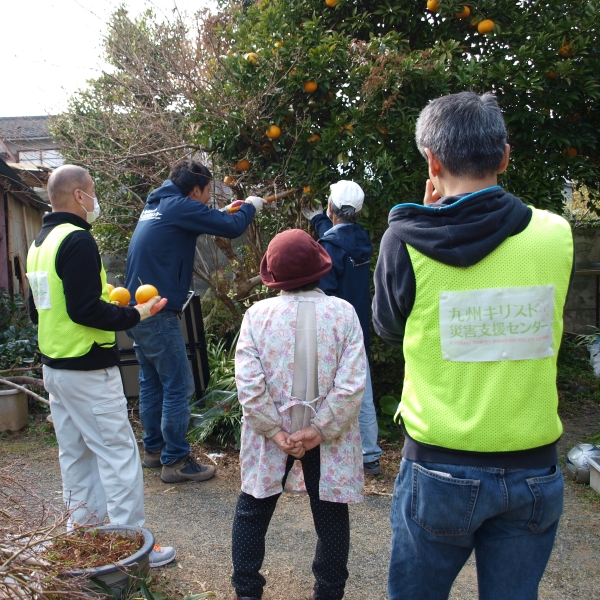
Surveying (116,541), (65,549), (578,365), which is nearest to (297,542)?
(116,541)

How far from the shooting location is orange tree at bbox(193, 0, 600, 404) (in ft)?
15.2

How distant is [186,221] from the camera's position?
4.16 m

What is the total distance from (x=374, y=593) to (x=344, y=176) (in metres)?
3.02

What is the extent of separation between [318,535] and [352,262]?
1.98m

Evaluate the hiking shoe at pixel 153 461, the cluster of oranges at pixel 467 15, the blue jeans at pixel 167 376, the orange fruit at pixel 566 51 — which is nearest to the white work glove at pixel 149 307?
the blue jeans at pixel 167 376

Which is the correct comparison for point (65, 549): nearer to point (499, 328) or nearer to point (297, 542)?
point (297, 542)

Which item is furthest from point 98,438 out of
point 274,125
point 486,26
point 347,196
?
point 486,26

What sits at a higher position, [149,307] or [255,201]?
[255,201]

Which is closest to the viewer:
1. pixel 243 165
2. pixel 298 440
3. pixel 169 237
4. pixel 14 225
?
pixel 298 440

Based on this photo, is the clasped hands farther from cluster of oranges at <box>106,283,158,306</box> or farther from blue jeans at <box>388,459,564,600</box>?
cluster of oranges at <box>106,283,158,306</box>

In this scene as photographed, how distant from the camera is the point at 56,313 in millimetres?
2955

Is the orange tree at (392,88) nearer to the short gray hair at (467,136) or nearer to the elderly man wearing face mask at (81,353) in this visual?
the elderly man wearing face mask at (81,353)

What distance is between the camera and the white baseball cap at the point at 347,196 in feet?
13.6

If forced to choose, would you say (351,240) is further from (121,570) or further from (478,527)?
(478,527)
